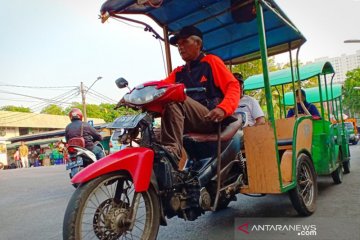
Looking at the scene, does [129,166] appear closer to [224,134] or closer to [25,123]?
[224,134]

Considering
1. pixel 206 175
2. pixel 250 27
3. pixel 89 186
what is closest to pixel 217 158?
pixel 206 175

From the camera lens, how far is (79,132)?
22.1 feet

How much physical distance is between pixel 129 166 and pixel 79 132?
458 centimetres

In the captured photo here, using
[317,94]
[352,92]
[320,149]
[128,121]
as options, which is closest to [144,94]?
[128,121]

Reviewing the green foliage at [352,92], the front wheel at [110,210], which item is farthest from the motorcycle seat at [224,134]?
the green foliage at [352,92]

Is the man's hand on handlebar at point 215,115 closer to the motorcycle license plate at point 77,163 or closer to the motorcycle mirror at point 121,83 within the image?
the motorcycle mirror at point 121,83

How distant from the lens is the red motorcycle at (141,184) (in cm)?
232

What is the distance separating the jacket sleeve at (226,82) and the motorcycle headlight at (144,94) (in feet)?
2.43

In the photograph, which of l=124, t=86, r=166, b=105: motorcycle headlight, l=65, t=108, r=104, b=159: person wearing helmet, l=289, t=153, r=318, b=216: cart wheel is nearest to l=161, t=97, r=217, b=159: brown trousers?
l=124, t=86, r=166, b=105: motorcycle headlight

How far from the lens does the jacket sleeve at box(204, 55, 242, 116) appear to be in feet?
10.0

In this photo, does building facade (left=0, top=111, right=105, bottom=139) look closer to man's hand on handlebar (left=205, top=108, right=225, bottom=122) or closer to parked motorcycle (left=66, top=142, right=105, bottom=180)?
parked motorcycle (left=66, top=142, right=105, bottom=180)

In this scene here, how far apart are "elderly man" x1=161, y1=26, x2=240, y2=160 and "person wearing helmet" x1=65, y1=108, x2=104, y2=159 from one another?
369 cm

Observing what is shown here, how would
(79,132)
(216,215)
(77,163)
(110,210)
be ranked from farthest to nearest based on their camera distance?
(79,132), (77,163), (216,215), (110,210)

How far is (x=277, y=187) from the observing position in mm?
3316
